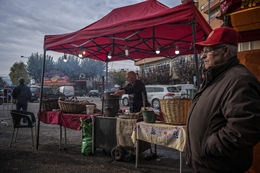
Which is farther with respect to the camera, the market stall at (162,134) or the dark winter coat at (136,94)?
the dark winter coat at (136,94)

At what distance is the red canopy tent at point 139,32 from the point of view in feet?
12.3

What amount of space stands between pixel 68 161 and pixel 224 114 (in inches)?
153

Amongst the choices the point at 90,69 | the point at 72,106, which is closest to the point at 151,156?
the point at 72,106

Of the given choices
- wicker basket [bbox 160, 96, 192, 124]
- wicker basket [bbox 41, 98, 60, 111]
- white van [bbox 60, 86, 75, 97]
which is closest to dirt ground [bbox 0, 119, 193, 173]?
wicker basket [bbox 41, 98, 60, 111]

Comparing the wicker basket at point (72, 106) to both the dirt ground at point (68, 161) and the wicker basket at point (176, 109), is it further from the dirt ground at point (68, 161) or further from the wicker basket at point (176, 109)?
the wicker basket at point (176, 109)

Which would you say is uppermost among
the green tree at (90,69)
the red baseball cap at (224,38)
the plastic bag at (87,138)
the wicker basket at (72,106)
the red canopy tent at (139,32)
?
the green tree at (90,69)

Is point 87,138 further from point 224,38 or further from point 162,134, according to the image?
point 224,38

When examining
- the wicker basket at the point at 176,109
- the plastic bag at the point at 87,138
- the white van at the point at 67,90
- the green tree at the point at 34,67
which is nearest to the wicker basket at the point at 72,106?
the plastic bag at the point at 87,138

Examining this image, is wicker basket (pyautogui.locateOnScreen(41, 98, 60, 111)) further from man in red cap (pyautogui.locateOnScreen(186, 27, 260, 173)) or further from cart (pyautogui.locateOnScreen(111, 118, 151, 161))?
man in red cap (pyautogui.locateOnScreen(186, 27, 260, 173))

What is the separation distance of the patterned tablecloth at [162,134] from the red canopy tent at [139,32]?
126 cm

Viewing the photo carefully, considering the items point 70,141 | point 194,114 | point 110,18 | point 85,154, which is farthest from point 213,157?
point 70,141

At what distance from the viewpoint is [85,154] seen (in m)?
4.85

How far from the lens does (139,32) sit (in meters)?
5.63

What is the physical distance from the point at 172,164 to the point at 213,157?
306cm
